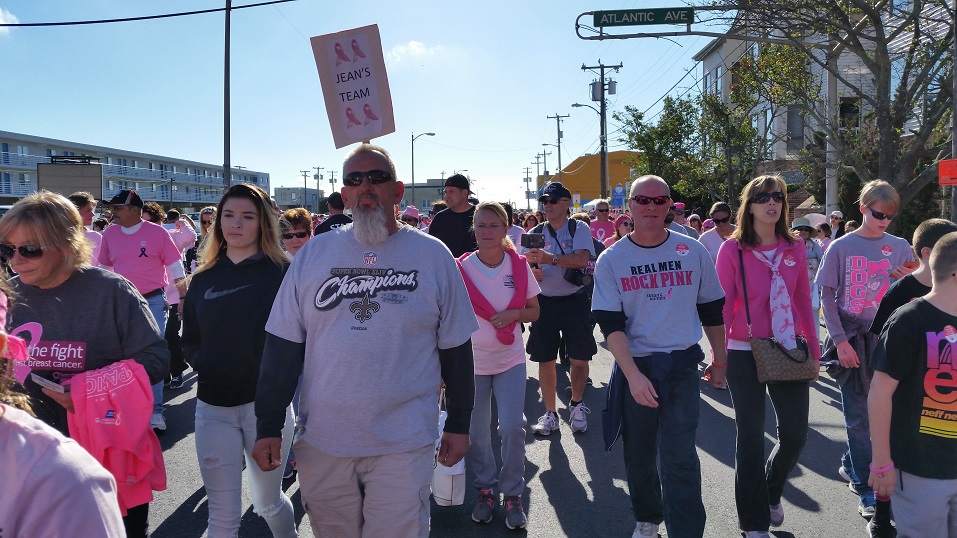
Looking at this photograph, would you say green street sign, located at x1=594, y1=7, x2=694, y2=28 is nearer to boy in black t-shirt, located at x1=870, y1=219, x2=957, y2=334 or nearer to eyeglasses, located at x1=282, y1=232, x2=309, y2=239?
eyeglasses, located at x1=282, y1=232, x2=309, y2=239

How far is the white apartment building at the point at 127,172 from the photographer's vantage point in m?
62.9

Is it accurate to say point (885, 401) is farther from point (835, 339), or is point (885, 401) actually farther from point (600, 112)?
point (600, 112)

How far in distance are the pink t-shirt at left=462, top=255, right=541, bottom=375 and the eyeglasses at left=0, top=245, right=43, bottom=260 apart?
8.20 ft

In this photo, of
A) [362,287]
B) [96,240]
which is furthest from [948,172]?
[96,240]

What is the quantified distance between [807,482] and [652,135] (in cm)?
3058

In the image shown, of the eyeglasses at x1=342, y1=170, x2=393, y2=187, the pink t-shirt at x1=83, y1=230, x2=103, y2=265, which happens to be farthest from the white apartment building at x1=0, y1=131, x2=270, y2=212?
the eyeglasses at x1=342, y1=170, x2=393, y2=187

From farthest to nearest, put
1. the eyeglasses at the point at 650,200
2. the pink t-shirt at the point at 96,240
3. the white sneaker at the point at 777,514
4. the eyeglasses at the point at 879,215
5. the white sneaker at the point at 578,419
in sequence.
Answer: the pink t-shirt at the point at 96,240
the white sneaker at the point at 578,419
the eyeglasses at the point at 879,215
the white sneaker at the point at 777,514
the eyeglasses at the point at 650,200

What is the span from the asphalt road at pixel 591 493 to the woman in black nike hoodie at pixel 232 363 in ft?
3.59

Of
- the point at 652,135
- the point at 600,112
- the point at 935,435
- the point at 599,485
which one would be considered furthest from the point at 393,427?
the point at 600,112

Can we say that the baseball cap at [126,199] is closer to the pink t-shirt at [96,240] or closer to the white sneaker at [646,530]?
the pink t-shirt at [96,240]

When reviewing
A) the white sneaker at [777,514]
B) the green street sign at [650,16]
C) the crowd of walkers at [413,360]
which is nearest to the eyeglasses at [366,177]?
the crowd of walkers at [413,360]

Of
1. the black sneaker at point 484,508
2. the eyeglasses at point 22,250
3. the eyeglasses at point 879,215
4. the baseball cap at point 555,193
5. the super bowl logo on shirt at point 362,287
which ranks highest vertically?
the baseball cap at point 555,193

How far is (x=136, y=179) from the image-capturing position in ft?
274

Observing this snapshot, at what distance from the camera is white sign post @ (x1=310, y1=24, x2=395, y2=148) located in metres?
4.70
